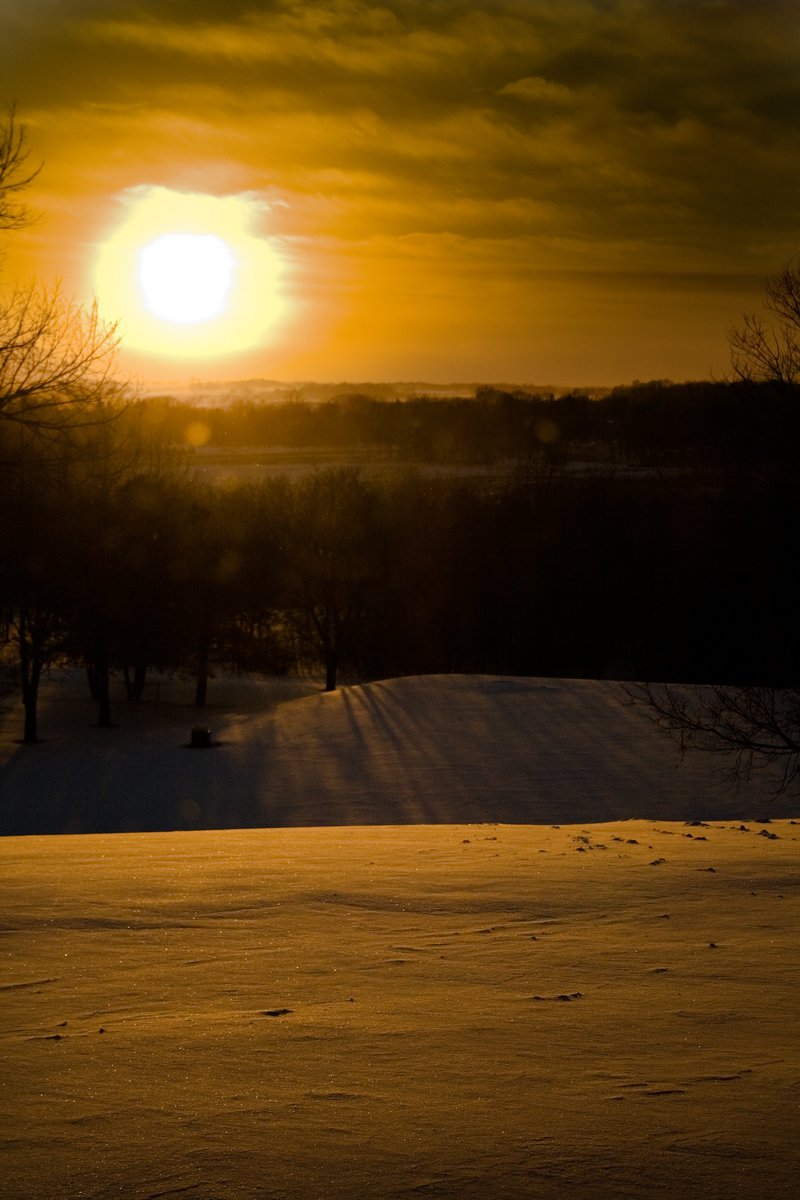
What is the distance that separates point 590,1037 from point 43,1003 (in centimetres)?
234

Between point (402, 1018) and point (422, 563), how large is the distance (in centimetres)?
5543

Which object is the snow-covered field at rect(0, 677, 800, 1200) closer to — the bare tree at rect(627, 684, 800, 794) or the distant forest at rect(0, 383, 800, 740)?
the bare tree at rect(627, 684, 800, 794)

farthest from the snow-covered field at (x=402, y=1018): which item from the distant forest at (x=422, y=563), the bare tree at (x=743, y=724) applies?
the distant forest at (x=422, y=563)

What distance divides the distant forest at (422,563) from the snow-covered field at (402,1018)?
39.1ft

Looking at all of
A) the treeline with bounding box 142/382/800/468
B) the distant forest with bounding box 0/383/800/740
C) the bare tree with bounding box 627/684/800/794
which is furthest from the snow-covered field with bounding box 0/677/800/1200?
the treeline with bounding box 142/382/800/468

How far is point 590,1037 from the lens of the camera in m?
4.55

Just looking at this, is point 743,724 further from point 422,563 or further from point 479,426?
point 479,426

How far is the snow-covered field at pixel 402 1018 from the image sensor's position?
133 inches

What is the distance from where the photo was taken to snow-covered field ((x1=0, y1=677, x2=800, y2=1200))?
338cm

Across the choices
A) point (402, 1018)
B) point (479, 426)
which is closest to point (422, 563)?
point (479, 426)

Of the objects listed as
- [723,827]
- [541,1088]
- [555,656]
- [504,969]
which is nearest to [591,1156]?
[541,1088]

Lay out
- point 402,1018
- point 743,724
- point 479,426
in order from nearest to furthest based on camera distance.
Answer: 1. point 402,1018
2. point 743,724
3. point 479,426

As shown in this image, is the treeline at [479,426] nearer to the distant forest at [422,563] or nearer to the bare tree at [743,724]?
the distant forest at [422,563]

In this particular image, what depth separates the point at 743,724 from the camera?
25.1 metres
